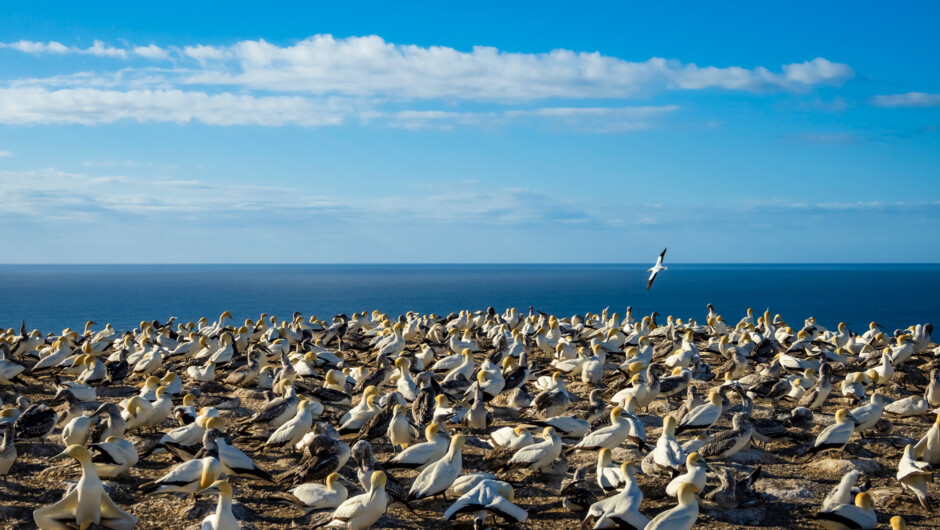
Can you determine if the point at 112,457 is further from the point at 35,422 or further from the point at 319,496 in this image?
the point at 319,496

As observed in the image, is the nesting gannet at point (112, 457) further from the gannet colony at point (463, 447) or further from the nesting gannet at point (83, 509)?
the nesting gannet at point (83, 509)

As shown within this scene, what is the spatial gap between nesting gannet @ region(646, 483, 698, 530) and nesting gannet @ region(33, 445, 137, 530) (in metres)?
5.39

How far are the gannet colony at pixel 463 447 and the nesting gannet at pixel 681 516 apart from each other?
0.02 meters

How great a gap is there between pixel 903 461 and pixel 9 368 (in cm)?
1553

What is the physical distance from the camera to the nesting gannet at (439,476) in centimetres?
855

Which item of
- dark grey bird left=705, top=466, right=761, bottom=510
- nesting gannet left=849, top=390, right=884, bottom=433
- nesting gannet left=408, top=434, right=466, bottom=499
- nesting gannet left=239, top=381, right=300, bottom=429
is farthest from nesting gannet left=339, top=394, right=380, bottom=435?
nesting gannet left=849, top=390, right=884, bottom=433

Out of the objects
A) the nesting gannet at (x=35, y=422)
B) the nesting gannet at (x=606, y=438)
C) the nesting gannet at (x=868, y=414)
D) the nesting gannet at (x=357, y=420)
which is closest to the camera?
the nesting gannet at (x=606, y=438)

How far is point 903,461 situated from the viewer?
9.55 metres

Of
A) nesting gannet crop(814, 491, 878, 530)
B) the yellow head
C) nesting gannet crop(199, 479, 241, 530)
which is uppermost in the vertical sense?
nesting gannet crop(199, 479, 241, 530)

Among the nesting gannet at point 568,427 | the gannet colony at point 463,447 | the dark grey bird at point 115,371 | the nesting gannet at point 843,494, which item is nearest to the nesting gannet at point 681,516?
the gannet colony at point 463,447

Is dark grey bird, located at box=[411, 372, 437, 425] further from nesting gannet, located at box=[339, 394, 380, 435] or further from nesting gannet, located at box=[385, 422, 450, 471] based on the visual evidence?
nesting gannet, located at box=[385, 422, 450, 471]

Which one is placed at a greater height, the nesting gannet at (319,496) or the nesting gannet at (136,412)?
the nesting gannet at (136,412)

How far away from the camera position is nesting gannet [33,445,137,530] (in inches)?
300

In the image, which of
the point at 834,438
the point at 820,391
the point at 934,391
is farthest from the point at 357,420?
the point at 934,391
